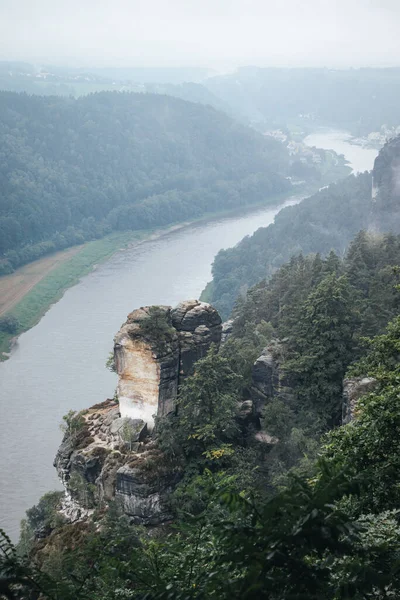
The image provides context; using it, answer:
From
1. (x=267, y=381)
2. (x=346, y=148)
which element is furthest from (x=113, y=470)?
(x=346, y=148)

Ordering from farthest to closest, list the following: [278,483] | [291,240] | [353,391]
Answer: [291,240], [353,391], [278,483]

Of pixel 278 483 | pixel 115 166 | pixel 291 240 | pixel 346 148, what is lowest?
pixel 291 240

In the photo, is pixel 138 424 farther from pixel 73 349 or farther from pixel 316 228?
pixel 316 228

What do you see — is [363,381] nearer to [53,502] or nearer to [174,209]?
[53,502]

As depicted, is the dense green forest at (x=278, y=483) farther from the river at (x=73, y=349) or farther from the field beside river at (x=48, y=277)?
the field beside river at (x=48, y=277)

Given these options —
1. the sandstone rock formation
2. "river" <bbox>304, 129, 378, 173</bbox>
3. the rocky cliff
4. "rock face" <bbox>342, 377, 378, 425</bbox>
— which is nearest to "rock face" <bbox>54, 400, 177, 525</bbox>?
the rocky cliff

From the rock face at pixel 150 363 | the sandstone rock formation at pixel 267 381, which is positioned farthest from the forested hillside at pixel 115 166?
the sandstone rock formation at pixel 267 381

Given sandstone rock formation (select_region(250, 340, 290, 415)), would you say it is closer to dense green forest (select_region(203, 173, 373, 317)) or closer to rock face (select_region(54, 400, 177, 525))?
rock face (select_region(54, 400, 177, 525))
